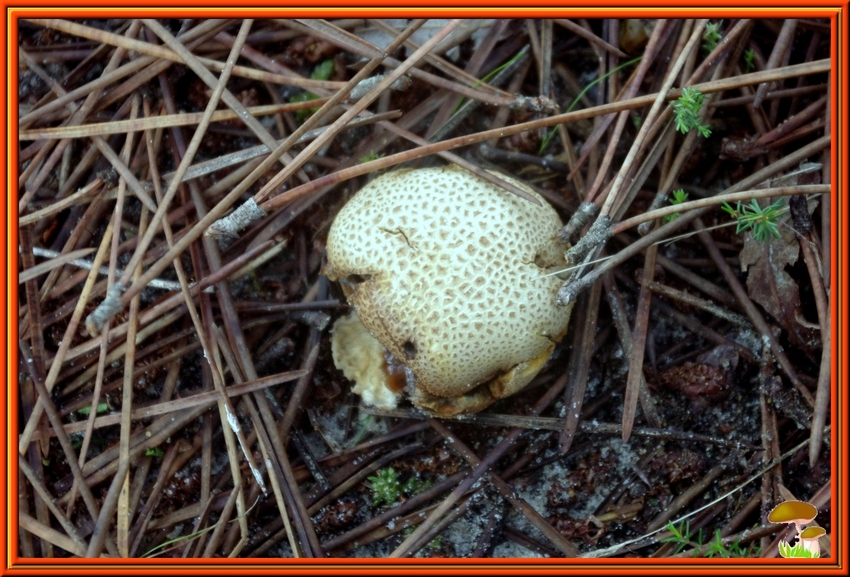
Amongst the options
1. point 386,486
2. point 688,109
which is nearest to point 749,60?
point 688,109

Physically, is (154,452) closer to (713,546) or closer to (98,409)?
(98,409)

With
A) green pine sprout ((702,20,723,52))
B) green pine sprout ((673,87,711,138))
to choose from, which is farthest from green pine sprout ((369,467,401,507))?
green pine sprout ((702,20,723,52))

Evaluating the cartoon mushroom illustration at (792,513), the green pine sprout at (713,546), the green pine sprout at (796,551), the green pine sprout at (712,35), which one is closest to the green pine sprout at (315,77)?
the green pine sprout at (712,35)

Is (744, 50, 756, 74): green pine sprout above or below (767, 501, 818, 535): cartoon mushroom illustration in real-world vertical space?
above

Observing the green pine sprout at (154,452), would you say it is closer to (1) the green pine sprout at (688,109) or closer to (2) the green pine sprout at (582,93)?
(2) the green pine sprout at (582,93)

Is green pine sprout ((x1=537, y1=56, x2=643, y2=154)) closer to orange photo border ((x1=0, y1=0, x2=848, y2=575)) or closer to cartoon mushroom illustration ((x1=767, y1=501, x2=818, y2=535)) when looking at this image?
orange photo border ((x1=0, y1=0, x2=848, y2=575))

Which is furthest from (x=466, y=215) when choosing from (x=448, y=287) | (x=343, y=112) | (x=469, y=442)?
(x=469, y=442)
